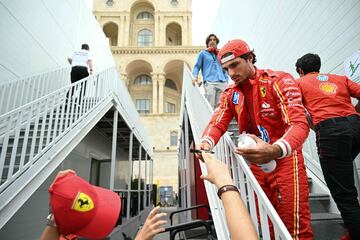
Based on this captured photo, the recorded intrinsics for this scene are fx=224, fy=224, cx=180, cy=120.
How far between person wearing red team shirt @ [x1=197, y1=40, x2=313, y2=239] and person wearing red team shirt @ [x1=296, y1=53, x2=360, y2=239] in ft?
1.84

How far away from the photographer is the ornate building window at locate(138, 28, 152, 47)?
35.0m

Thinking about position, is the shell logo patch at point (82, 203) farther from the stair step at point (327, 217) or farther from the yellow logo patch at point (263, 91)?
the stair step at point (327, 217)

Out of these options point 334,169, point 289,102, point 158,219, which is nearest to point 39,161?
point 158,219

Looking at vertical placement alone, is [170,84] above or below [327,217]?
above

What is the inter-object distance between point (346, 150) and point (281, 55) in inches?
186

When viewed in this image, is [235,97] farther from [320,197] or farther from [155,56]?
A: [155,56]

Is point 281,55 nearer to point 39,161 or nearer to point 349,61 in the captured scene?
point 349,61

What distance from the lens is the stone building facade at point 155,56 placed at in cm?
2703

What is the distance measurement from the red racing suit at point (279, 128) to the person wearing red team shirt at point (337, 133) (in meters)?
0.53

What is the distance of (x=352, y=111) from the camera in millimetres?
2100

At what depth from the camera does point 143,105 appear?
3250cm

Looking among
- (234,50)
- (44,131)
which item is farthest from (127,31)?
(234,50)

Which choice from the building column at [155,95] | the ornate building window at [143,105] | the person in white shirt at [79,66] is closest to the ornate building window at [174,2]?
the building column at [155,95]

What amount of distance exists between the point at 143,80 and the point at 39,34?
27642 mm
